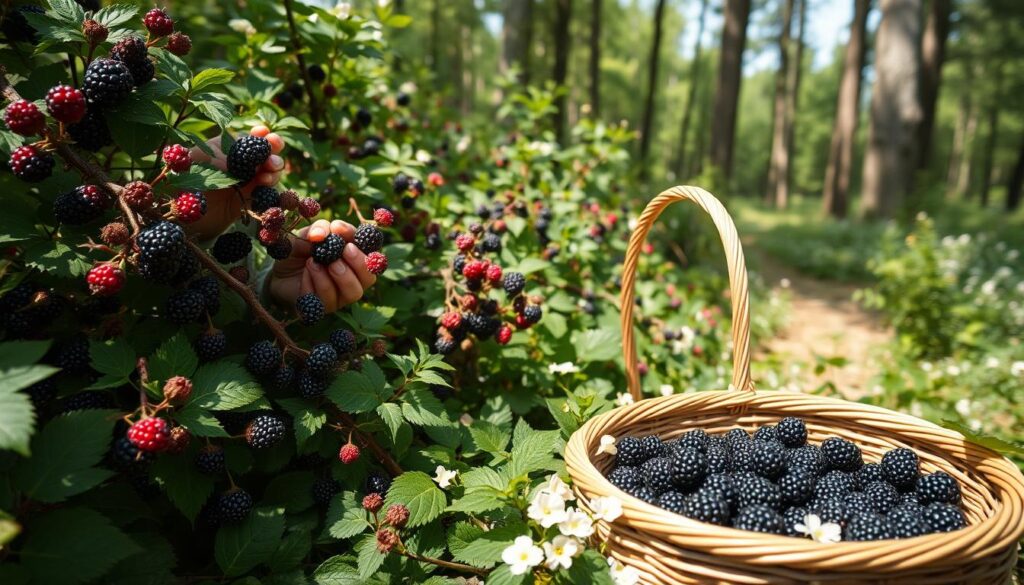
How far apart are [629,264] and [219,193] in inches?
50.0

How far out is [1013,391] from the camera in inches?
130

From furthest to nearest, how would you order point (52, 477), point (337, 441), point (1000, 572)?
point (337, 441) → point (1000, 572) → point (52, 477)

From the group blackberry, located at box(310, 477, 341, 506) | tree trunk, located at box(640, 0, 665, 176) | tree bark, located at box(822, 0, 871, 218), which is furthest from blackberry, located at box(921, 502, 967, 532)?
tree bark, located at box(822, 0, 871, 218)

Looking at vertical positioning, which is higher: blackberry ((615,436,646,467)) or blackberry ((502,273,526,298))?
blackberry ((502,273,526,298))

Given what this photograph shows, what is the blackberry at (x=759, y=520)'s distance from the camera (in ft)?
3.99

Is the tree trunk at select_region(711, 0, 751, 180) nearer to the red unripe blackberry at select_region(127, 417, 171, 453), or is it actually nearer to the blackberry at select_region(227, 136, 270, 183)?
the blackberry at select_region(227, 136, 270, 183)

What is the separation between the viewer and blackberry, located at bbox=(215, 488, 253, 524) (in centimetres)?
125

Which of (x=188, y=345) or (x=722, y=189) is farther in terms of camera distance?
(x=722, y=189)

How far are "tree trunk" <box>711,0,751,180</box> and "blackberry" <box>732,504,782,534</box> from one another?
964cm

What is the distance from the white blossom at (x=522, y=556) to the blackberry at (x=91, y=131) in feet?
4.09

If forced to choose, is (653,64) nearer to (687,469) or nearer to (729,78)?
(729,78)

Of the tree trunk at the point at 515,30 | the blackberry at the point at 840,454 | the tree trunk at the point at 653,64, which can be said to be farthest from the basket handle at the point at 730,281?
the tree trunk at the point at 653,64

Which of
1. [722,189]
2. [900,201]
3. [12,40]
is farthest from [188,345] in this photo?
[900,201]

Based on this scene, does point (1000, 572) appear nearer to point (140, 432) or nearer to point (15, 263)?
point (140, 432)
